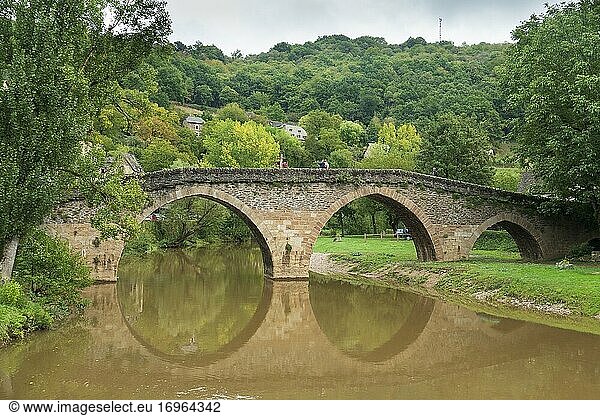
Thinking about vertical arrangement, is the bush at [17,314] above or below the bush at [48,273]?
below

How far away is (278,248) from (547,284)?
438 inches

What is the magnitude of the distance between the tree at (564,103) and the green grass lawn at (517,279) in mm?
3629

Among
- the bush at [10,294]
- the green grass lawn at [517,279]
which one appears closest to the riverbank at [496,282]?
the green grass lawn at [517,279]

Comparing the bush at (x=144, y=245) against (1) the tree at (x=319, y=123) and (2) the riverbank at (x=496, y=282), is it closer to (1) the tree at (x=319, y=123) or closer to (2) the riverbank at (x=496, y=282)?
(2) the riverbank at (x=496, y=282)

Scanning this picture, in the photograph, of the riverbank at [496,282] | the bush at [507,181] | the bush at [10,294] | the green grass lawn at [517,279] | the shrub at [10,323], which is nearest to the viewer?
the shrub at [10,323]

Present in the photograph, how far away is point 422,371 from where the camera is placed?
42.8 ft

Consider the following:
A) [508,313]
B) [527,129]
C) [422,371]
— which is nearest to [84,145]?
[422,371]

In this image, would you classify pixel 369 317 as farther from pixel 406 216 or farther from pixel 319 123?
pixel 319 123

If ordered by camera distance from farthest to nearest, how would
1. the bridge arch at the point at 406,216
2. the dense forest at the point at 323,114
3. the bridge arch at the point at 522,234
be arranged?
the dense forest at the point at 323,114 → the bridge arch at the point at 522,234 → the bridge arch at the point at 406,216

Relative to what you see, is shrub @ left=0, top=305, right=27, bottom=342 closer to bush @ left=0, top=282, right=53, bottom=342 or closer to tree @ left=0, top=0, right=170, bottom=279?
bush @ left=0, top=282, right=53, bottom=342

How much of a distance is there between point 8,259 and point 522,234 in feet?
77.6

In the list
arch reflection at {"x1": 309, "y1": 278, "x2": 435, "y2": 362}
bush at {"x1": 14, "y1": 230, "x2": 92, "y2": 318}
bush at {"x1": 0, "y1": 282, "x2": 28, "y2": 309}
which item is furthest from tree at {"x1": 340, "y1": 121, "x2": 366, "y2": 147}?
bush at {"x1": 0, "y1": 282, "x2": 28, "y2": 309}

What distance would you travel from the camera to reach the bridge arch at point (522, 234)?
30641mm
